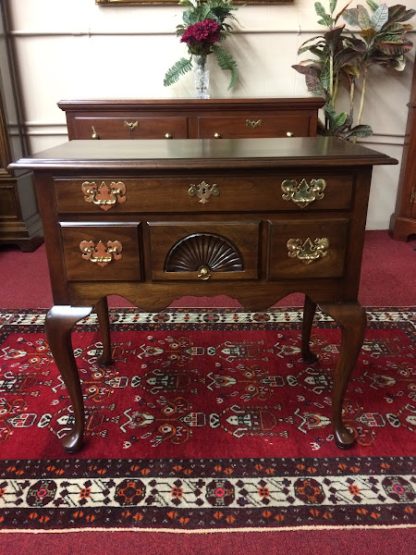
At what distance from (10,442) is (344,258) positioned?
4.04 ft

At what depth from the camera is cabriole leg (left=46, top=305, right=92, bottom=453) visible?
4.17 ft

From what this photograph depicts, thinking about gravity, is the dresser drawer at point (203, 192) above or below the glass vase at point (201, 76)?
below

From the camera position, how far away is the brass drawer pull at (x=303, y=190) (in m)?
1.17

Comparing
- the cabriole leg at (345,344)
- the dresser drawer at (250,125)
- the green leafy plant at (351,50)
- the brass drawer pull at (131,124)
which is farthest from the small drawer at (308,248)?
the green leafy plant at (351,50)

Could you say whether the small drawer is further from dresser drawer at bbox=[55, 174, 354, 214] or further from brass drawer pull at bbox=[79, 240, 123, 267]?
brass drawer pull at bbox=[79, 240, 123, 267]

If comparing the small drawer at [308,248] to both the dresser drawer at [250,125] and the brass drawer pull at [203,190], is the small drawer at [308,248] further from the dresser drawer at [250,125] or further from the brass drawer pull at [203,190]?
the dresser drawer at [250,125]

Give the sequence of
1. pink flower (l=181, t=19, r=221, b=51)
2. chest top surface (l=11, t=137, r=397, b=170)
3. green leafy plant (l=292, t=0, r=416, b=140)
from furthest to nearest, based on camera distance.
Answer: green leafy plant (l=292, t=0, r=416, b=140), pink flower (l=181, t=19, r=221, b=51), chest top surface (l=11, t=137, r=397, b=170)

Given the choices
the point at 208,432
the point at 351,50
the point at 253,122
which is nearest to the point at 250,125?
the point at 253,122

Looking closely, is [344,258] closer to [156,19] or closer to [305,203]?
[305,203]

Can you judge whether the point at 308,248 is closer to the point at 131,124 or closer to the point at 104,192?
the point at 104,192

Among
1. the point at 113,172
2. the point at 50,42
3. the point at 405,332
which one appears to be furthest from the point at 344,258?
the point at 50,42

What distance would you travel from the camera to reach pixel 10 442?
56.9 inches

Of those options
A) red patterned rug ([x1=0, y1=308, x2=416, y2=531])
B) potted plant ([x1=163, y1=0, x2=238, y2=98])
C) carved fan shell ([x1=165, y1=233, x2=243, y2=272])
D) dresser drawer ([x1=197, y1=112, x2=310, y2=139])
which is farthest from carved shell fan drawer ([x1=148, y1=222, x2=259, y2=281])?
potted plant ([x1=163, y1=0, x2=238, y2=98])

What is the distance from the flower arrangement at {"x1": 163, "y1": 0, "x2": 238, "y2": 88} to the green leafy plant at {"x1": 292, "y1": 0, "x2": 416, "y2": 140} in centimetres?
55
